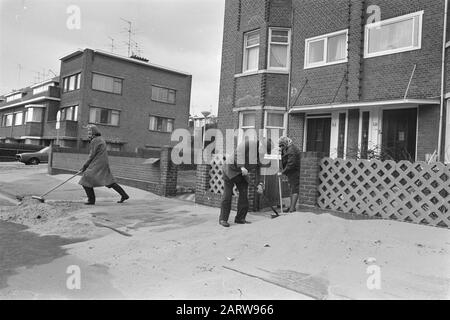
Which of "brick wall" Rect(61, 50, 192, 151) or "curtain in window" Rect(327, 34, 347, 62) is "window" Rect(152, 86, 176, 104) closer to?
"brick wall" Rect(61, 50, 192, 151)

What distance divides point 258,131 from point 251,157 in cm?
752

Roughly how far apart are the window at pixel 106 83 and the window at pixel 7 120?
746 inches

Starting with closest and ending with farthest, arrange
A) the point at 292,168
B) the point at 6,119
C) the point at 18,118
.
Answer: the point at 292,168
the point at 18,118
the point at 6,119

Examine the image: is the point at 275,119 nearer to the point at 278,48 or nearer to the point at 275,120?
the point at 275,120

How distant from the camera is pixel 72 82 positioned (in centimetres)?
3734

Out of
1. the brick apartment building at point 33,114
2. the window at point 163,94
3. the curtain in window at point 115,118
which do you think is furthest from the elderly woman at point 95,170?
the brick apartment building at point 33,114

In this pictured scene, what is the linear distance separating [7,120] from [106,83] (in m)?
20.7

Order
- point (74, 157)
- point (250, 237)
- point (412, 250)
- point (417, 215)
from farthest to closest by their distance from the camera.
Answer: point (74, 157)
point (417, 215)
point (250, 237)
point (412, 250)

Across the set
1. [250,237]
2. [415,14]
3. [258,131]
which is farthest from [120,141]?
[250,237]

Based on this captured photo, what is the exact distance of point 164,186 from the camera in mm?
11883

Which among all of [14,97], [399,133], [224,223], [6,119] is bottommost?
[224,223]

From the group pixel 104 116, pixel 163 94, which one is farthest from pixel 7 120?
pixel 163 94

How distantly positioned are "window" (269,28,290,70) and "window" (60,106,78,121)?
2602cm

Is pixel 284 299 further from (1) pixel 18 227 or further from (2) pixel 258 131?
(2) pixel 258 131
